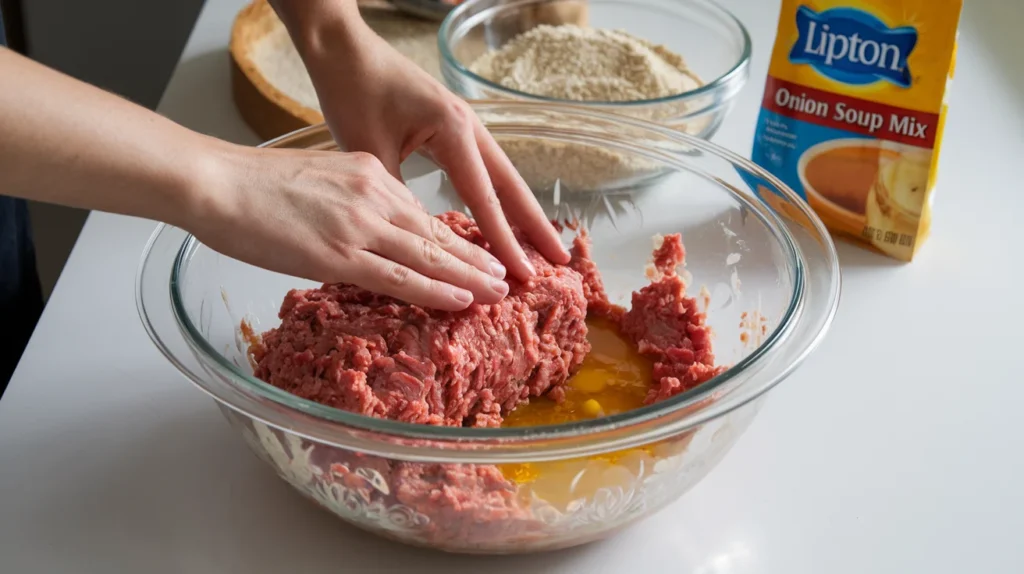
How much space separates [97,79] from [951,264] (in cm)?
223

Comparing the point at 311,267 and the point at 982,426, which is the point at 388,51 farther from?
the point at 982,426

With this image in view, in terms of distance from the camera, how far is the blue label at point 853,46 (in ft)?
4.11

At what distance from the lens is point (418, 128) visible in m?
1.12

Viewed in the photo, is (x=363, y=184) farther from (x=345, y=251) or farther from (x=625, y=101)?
(x=625, y=101)

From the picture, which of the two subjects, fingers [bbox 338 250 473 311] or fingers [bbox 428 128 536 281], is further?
fingers [bbox 428 128 536 281]

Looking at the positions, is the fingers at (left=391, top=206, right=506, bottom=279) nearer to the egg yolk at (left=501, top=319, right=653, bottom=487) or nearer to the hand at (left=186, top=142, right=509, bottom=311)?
the hand at (left=186, top=142, right=509, bottom=311)

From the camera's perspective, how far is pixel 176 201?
31.7 inches

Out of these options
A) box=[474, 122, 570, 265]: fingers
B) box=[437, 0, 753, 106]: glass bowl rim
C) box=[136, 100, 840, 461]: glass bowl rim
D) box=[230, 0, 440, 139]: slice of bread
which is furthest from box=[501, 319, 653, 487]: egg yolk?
box=[230, 0, 440, 139]: slice of bread

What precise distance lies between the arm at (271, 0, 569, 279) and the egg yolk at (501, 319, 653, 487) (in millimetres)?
121

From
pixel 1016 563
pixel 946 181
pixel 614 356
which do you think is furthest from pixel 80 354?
pixel 946 181

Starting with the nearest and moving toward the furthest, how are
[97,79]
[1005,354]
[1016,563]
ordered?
[1016,563], [1005,354], [97,79]

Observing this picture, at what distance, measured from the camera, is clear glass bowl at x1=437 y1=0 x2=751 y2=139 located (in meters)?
1.47

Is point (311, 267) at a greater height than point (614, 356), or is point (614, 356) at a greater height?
point (311, 267)

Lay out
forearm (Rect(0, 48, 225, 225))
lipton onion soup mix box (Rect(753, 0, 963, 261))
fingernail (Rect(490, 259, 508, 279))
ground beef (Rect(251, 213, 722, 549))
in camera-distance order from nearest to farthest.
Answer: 1. forearm (Rect(0, 48, 225, 225))
2. ground beef (Rect(251, 213, 722, 549))
3. fingernail (Rect(490, 259, 508, 279))
4. lipton onion soup mix box (Rect(753, 0, 963, 261))
